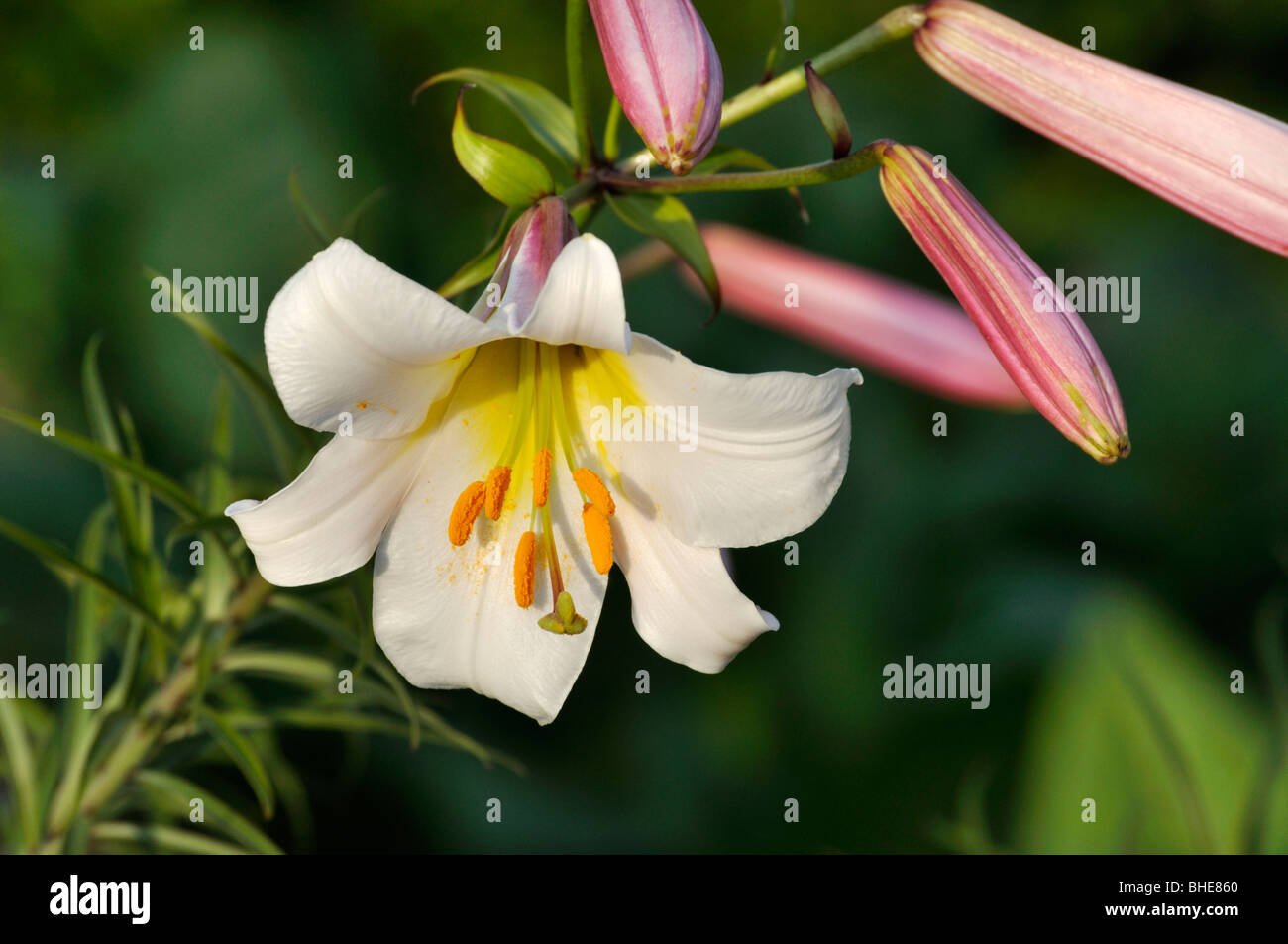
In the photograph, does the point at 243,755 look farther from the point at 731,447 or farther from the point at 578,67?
the point at 578,67

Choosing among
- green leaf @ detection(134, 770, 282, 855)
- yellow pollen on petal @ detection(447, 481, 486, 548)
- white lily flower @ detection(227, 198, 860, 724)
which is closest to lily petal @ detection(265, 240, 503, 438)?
white lily flower @ detection(227, 198, 860, 724)

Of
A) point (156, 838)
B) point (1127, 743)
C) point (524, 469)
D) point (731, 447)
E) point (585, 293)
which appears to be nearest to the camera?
point (585, 293)

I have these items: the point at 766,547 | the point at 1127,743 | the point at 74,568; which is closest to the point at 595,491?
the point at 74,568

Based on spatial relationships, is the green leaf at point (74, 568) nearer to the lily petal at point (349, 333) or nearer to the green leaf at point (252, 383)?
the green leaf at point (252, 383)

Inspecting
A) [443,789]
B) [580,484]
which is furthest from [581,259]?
[443,789]

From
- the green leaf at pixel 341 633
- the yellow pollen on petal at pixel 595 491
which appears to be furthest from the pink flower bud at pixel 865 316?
the green leaf at pixel 341 633

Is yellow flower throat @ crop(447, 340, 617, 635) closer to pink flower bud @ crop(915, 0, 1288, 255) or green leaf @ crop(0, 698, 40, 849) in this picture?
pink flower bud @ crop(915, 0, 1288, 255)
